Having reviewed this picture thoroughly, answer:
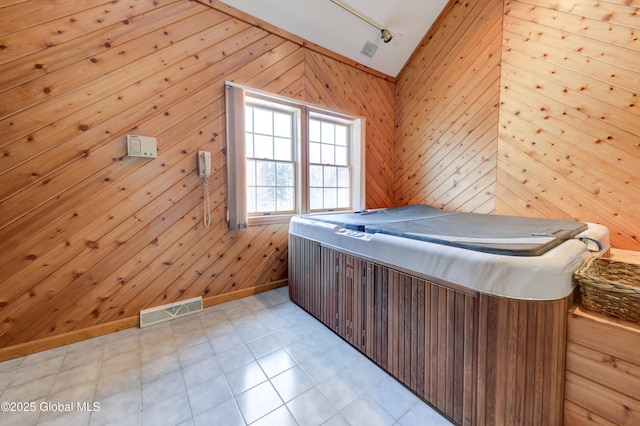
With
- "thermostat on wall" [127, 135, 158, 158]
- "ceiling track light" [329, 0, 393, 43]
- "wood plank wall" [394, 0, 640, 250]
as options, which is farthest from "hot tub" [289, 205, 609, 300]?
"ceiling track light" [329, 0, 393, 43]

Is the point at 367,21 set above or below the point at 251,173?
above

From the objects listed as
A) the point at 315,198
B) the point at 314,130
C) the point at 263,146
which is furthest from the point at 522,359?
the point at 314,130

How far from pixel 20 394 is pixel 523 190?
414 cm

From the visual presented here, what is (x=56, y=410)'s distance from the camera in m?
1.26

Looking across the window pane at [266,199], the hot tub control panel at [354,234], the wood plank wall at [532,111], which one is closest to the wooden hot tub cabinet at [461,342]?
the hot tub control panel at [354,234]

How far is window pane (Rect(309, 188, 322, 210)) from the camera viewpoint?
124 inches

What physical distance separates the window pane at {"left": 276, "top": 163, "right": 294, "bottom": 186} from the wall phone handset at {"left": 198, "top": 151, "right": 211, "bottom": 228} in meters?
0.78

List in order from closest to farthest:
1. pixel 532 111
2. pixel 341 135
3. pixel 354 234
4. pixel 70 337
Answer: pixel 354 234 < pixel 70 337 < pixel 532 111 < pixel 341 135

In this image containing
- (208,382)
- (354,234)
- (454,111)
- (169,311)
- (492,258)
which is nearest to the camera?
(492,258)

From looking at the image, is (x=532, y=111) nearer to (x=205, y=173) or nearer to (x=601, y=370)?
(x=601, y=370)

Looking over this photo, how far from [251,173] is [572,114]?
121 inches

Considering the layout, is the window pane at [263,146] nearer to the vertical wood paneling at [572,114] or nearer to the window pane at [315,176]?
the window pane at [315,176]

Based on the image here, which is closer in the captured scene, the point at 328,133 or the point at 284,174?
the point at 284,174

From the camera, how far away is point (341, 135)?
3.45m
